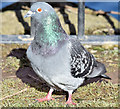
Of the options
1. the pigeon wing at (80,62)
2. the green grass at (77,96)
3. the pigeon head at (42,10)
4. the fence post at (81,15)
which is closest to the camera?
the pigeon head at (42,10)

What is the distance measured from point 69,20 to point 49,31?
11.8 feet

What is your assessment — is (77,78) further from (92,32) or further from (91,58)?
(92,32)

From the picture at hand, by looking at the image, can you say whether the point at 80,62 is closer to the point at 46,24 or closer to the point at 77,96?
the point at 77,96

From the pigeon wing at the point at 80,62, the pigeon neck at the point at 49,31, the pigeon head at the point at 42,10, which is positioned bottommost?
the pigeon wing at the point at 80,62

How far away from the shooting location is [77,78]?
3.82 m

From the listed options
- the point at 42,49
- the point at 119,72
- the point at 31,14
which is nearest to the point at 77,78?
the point at 42,49

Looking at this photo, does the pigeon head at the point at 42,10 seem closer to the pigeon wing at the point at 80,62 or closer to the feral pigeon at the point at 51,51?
the feral pigeon at the point at 51,51

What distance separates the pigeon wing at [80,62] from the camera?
3.71 m

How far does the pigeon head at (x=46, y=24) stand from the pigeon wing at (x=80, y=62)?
334 mm

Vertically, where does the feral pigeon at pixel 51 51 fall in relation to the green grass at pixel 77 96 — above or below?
above

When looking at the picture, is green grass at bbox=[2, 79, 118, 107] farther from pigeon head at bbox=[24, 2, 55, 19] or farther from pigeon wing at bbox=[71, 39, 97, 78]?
pigeon head at bbox=[24, 2, 55, 19]

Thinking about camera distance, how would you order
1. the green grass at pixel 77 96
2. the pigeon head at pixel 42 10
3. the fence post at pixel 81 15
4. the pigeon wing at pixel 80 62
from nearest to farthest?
the pigeon head at pixel 42 10, the pigeon wing at pixel 80 62, the green grass at pixel 77 96, the fence post at pixel 81 15

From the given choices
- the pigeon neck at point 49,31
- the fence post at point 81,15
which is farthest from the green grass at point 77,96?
the fence post at point 81,15

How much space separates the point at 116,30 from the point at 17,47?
2828mm
